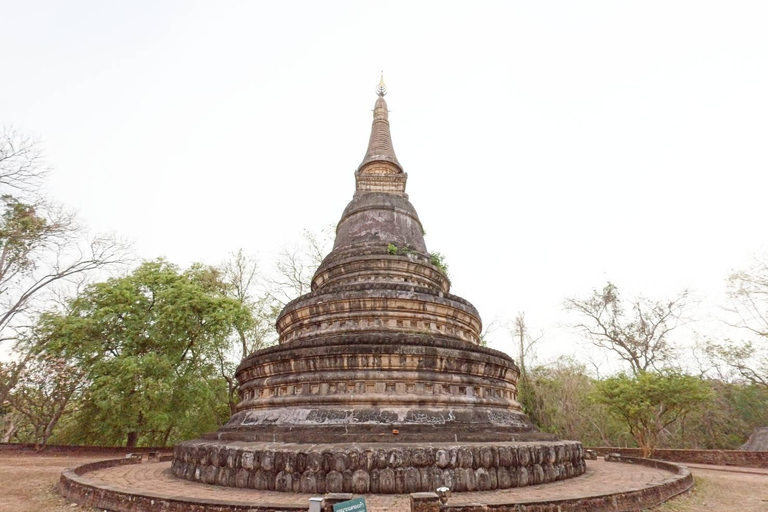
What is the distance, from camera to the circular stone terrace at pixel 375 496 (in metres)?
6.11

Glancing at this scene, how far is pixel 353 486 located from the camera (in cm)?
752

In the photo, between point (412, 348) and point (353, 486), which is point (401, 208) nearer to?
point (412, 348)

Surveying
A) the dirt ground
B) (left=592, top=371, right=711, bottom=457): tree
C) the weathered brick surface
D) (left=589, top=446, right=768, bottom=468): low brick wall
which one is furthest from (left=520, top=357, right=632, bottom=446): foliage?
the weathered brick surface

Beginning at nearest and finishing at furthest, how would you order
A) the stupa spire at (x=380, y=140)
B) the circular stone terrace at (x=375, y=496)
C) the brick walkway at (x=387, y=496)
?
the circular stone terrace at (x=375, y=496), the brick walkway at (x=387, y=496), the stupa spire at (x=380, y=140)

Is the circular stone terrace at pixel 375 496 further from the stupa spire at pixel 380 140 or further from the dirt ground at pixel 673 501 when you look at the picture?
the stupa spire at pixel 380 140

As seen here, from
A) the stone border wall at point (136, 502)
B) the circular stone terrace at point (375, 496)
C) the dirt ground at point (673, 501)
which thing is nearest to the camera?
the stone border wall at point (136, 502)

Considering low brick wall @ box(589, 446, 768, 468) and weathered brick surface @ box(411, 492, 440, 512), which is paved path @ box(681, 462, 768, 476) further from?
weathered brick surface @ box(411, 492, 440, 512)

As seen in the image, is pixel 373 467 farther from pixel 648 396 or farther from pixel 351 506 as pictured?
pixel 648 396

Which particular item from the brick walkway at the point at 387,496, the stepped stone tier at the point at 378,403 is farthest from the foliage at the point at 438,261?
the brick walkway at the point at 387,496

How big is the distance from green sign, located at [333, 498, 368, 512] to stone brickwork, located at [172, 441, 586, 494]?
3092mm

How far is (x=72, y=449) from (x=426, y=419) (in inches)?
721

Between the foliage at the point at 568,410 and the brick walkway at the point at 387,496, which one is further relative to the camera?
the foliage at the point at 568,410

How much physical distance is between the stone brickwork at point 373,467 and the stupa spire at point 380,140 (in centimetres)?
1777

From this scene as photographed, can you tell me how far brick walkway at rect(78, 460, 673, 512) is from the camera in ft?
22.4
